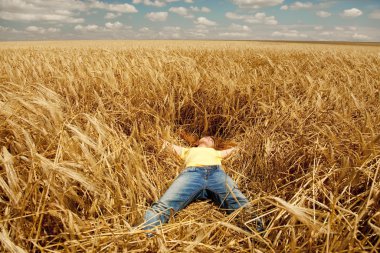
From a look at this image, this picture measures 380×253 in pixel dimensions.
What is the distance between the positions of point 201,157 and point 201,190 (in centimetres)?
32

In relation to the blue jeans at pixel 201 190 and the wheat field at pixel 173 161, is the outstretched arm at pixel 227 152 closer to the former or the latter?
the wheat field at pixel 173 161

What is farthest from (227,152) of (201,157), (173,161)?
(173,161)

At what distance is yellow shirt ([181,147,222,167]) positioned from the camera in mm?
2135

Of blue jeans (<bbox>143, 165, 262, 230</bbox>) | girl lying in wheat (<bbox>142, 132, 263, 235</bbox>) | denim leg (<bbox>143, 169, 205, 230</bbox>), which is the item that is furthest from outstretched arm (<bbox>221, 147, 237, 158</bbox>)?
denim leg (<bbox>143, 169, 205, 230</bbox>)

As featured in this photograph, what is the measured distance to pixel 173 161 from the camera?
2.35 metres

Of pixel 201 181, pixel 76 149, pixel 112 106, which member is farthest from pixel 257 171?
pixel 112 106

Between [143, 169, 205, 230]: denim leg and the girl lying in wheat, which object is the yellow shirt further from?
[143, 169, 205, 230]: denim leg

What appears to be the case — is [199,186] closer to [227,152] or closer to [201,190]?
[201,190]

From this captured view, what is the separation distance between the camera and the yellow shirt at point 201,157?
2.13m

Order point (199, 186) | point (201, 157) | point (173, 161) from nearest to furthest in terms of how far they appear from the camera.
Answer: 1. point (199, 186)
2. point (201, 157)
3. point (173, 161)

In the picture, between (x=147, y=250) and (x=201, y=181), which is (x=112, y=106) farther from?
(x=147, y=250)

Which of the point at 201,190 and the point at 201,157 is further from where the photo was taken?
the point at 201,157

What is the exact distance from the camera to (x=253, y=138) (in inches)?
90.0

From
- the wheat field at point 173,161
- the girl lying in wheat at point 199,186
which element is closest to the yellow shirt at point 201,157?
the girl lying in wheat at point 199,186
